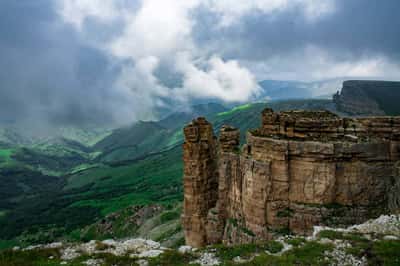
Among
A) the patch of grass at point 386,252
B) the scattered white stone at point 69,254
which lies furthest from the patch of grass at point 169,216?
the patch of grass at point 386,252

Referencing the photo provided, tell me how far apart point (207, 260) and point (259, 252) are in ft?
13.7

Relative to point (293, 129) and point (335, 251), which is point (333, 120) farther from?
point (335, 251)

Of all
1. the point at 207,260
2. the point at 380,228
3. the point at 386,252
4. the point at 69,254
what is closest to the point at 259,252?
the point at 207,260

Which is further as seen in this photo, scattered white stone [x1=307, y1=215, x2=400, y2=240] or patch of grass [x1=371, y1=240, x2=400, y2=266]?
scattered white stone [x1=307, y1=215, x2=400, y2=240]

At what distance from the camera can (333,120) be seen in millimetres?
39062

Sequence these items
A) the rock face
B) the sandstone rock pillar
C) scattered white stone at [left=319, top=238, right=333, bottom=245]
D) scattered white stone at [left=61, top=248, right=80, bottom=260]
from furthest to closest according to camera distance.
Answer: the sandstone rock pillar < the rock face < scattered white stone at [left=61, top=248, right=80, bottom=260] < scattered white stone at [left=319, top=238, right=333, bottom=245]

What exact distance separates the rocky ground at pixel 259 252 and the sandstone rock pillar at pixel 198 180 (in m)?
25.5

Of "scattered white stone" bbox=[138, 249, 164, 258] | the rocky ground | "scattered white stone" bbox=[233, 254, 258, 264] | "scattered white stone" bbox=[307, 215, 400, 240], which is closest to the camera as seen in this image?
the rocky ground

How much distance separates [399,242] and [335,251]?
455 centimetres

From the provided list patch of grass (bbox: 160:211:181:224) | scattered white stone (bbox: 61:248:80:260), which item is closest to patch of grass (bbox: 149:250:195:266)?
scattered white stone (bbox: 61:248:80:260)

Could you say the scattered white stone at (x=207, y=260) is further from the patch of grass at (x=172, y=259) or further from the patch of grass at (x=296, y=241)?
the patch of grass at (x=296, y=241)

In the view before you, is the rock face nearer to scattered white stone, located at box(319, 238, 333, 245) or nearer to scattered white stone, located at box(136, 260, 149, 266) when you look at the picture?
scattered white stone, located at box(319, 238, 333, 245)

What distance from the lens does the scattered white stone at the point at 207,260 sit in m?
23.7

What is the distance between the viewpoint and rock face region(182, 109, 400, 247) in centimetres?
3575
